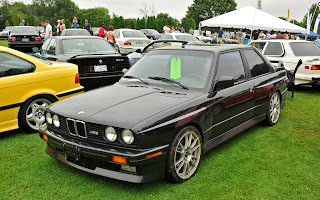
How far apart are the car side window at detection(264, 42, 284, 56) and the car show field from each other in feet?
15.0

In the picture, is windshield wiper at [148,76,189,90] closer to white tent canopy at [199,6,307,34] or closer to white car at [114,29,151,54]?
white car at [114,29,151,54]

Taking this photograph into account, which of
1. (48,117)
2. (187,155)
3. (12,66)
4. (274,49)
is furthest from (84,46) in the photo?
(274,49)

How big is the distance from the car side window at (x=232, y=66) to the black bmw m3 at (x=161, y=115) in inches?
0.6

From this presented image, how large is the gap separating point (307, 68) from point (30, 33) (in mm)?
15661

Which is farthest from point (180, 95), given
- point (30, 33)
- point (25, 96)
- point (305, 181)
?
point (30, 33)

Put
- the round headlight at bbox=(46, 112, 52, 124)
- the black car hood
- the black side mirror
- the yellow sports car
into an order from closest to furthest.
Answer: the black car hood < the round headlight at bbox=(46, 112, 52, 124) < the black side mirror < the yellow sports car

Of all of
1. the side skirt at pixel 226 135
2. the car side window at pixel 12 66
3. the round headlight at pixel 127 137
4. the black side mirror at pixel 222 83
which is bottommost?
the side skirt at pixel 226 135

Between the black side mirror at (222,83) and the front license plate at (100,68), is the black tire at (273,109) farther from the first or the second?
the front license plate at (100,68)

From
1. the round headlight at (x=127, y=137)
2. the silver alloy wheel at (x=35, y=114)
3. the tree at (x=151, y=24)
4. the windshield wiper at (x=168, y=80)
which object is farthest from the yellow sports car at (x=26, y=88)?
the tree at (x=151, y=24)

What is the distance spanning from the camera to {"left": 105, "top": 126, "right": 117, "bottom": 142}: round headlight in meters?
3.05

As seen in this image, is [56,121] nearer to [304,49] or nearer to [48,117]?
[48,117]

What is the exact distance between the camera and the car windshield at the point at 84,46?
7465mm

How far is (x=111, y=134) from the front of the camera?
10.1 feet

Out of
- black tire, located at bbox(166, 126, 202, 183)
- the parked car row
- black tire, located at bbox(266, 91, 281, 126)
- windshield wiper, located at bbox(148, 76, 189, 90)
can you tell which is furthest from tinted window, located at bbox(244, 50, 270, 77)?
black tire, located at bbox(166, 126, 202, 183)
